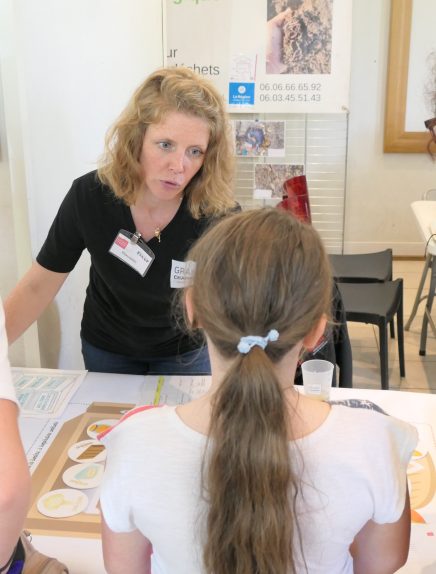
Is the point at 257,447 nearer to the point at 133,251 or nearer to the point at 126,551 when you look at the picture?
the point at 126,551

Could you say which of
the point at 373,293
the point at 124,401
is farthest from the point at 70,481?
the point at 373,293

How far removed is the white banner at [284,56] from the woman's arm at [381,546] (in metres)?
2.80

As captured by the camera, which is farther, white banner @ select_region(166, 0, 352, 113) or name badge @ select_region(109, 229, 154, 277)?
white banner @ select_region(166, 0, 352, 113)

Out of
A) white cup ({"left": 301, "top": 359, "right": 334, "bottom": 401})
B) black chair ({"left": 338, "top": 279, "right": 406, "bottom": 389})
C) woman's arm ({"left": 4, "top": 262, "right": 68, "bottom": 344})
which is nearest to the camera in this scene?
white cup ({"left": 301, "top": 359, "right": 334, "bottom": 401})

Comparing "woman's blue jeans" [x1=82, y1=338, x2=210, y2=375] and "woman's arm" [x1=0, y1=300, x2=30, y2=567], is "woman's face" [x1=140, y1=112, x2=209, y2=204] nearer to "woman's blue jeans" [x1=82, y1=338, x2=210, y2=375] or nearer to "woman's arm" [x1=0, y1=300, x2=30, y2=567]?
"woman's blue jeans" [x1=82, y1=338, x2=210, y2=375]

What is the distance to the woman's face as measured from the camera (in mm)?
1360

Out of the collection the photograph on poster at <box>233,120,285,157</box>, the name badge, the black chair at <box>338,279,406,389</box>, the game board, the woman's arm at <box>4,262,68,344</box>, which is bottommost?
the black chair at <box>338,279,406,389</box>

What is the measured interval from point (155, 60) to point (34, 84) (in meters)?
0.45

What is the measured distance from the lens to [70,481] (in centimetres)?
111

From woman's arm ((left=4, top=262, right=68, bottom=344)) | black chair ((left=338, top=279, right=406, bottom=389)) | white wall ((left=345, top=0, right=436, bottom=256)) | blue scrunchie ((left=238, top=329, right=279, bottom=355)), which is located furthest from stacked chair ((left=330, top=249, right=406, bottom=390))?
blue scrunchie ((left=238, top=329, right=279, bottom=355))

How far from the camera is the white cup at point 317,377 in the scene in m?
1.28

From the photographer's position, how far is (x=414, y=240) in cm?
483

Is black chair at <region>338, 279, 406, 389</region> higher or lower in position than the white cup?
lower

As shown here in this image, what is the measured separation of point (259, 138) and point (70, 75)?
72.9 inches
